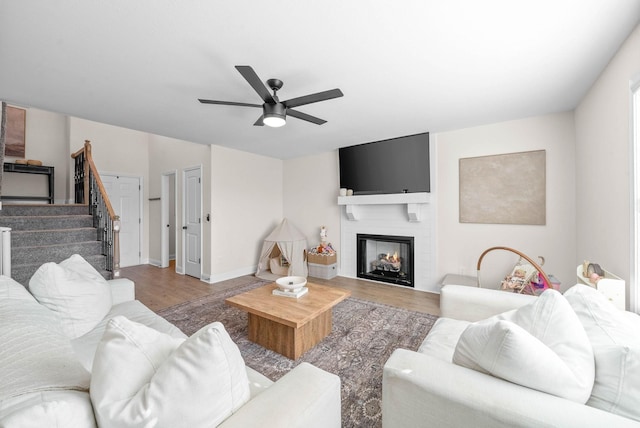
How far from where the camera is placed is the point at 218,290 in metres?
3.91

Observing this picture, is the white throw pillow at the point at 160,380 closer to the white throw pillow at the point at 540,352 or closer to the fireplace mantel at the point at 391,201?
the white throw pillow at the point at 540,352

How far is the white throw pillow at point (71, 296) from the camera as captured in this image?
162cm

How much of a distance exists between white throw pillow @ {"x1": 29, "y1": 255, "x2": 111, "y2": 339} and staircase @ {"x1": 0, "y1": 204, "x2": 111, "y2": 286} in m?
1.86

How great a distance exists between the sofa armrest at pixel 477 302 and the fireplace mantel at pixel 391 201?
202 centimetres

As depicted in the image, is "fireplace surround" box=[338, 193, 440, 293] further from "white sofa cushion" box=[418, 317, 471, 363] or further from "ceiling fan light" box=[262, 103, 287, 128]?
"ceiling fan light" box=[262, 103, 287, 128]

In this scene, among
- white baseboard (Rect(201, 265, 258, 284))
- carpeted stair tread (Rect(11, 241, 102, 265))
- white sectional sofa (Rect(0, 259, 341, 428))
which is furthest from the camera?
white baseboard (Rect(201, 265, 258, 284))

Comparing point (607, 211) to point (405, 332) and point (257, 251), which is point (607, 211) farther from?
point (257, 251)

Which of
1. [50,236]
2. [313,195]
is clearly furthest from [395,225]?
[50,236]

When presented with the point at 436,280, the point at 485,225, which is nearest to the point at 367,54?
the point at 485,225

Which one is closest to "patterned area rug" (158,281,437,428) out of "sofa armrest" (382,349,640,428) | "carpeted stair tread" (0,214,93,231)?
"sofa armrest" (382,349,640,428)

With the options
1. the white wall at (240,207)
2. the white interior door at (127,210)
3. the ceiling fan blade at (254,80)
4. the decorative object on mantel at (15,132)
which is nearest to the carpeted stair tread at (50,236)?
the white wall at (240,207)

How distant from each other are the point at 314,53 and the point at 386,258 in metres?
3.39

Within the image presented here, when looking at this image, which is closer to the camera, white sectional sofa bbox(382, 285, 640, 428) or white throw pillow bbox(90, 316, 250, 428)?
white throw pillow bbox(90, 316, 250, 428)

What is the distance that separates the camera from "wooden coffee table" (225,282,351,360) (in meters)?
2.10
